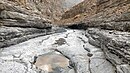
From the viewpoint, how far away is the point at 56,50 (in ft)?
45.5

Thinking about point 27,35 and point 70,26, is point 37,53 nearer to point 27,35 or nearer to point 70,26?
point 27,35

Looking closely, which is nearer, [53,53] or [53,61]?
[53,61]

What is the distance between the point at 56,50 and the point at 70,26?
2529 cm

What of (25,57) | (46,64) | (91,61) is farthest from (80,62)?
(25,57)

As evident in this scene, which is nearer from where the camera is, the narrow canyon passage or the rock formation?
the rock formation

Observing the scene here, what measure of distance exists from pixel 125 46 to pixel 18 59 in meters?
6.11

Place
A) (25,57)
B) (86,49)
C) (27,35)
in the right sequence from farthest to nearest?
(27,35) → (86,49) → (25,57)

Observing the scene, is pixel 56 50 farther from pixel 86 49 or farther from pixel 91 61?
pixel 91 61

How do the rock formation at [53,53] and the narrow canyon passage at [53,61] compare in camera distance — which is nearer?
the rock formation at [53,53]

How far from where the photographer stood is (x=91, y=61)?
10.7m

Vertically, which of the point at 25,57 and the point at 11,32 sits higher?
the point at 11,32

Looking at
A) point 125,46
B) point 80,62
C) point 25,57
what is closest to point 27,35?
point 25,57

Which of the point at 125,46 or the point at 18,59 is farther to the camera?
the point at 18,59

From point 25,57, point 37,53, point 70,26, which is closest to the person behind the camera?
point 25,57
